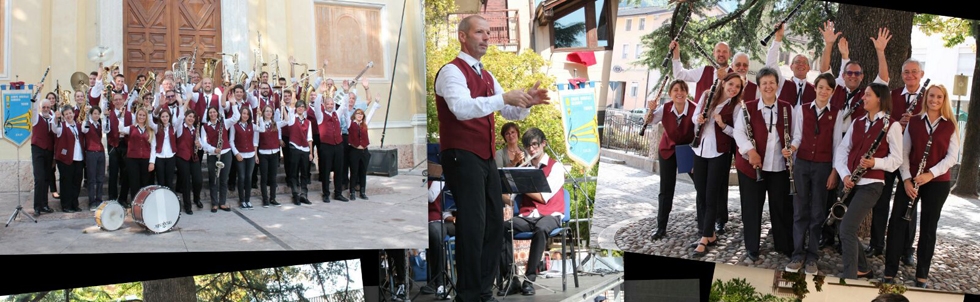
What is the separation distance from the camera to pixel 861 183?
18.6 feet

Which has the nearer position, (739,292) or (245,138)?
(245,138)

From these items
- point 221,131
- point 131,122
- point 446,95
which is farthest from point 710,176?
point 131,122

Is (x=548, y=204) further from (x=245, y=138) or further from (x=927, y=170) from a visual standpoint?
(x=927, y=170)

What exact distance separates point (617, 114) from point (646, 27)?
53 cm

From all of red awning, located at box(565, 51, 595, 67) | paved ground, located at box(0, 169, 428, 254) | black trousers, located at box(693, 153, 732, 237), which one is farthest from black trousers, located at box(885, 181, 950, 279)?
paved ground, located at box(0, 169, 428, 254)

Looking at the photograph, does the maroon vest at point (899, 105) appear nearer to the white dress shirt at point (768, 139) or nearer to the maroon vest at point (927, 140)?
the maroon vest at point (927, 140)

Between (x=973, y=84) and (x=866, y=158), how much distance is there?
67 cm

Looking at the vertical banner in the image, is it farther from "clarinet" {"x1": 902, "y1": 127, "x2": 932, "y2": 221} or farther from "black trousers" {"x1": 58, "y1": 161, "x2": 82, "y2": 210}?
"clarinet" {"x1": 902, "y1": 127, "x2": 932, "y2": 221}

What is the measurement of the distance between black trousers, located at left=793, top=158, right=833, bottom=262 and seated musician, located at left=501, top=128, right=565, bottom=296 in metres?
1.31

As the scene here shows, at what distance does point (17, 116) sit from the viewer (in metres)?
5.75

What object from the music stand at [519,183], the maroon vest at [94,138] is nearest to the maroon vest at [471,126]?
the music stand at [519,183]

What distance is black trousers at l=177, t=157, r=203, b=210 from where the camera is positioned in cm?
604

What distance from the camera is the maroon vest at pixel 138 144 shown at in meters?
5.99

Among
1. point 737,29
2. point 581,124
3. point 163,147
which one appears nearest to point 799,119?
point 737,29
